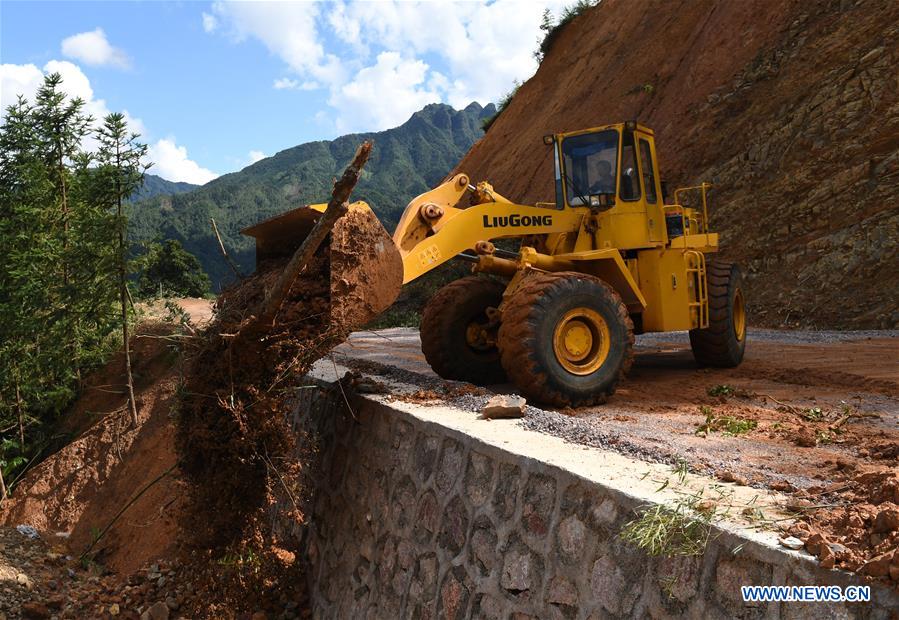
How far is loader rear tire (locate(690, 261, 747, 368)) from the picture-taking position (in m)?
8.52

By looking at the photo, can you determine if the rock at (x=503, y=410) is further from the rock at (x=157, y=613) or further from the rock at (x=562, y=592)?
the rock at (x=157, y=613)

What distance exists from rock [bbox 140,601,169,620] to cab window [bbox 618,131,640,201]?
6.21m

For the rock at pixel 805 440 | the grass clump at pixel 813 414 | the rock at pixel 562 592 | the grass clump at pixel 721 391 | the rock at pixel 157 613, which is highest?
the grass clump at pixel 721 391

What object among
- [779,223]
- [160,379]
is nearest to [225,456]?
[160,379]

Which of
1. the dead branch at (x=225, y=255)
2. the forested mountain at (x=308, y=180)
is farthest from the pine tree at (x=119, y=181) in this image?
the forested mountain at (x=308, y=180)

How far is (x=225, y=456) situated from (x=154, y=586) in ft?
9.26

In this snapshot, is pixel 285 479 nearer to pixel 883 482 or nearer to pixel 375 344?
pixel 883 482

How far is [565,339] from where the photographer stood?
6.52 metres

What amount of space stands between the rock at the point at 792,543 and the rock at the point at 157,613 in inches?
213

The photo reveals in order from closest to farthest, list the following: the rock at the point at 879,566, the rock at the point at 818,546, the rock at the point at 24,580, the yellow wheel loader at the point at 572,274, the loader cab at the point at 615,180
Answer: the rock at the point at 879,566, the rock at the point at 818,546, the yellow wheel loader at the point at 572,274, the rock at the point at 24,580, the loader cab at the point at 615,180

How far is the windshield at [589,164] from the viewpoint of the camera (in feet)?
25.7

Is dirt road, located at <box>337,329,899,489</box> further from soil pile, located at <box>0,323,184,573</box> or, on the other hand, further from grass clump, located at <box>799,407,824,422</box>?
soil pile, located at <box>0,323,184,573</box>

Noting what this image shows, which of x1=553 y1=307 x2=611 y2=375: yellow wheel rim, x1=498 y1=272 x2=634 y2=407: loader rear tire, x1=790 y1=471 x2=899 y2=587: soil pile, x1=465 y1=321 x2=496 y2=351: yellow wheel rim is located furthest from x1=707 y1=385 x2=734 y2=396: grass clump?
x1=790 y1=471 x2=899 y2=587: soil pile

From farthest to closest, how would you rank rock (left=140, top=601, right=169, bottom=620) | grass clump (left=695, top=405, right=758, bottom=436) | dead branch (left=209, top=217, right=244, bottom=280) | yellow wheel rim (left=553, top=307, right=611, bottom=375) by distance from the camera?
1. yellow wheel rim (left=553, top=307, right=611, bottom=375)
2. rock (left=140, top=601, right=169, bottom=620)
3. dead branch (left=209, top=217, right=244, bottom=280)
4. grass clump (left=695, top=405, right=758, bottom=436)
